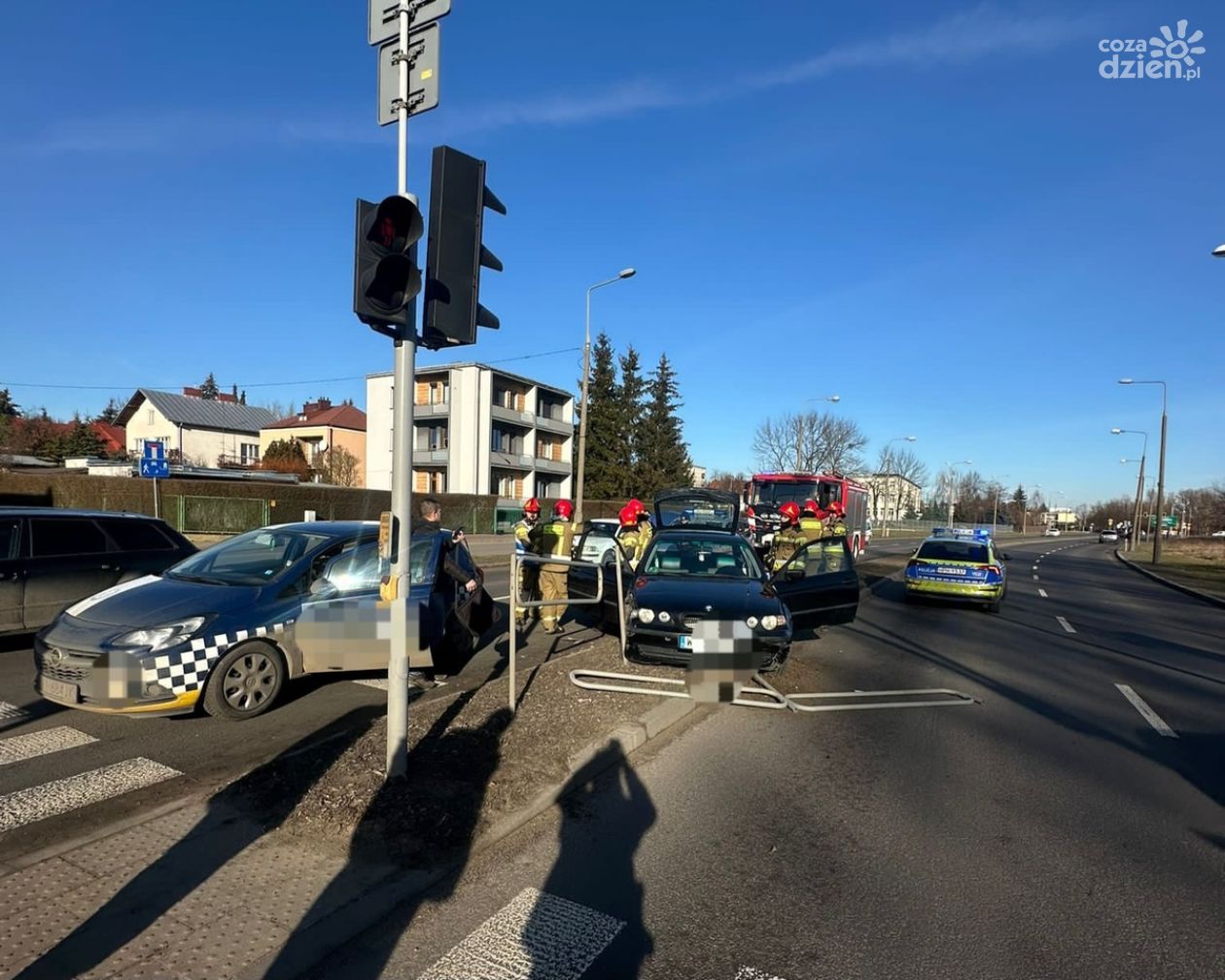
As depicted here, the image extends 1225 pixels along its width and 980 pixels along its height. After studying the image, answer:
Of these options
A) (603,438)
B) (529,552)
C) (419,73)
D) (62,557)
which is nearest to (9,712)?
(62,557)

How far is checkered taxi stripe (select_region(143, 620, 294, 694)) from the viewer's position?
5.30 metres

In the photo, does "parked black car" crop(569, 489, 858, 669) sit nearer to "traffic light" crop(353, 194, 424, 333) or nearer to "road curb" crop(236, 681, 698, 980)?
"road curb" crop(236, 681, 698, 980)

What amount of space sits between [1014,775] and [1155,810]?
0.86 metres

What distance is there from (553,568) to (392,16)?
6.97 metres

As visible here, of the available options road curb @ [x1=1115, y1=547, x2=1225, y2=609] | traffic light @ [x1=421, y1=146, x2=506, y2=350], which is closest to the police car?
road curb @ [x1=1115, y1=547, x2=1225, y2=609]

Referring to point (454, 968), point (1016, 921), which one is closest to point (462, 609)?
point (454, 968)

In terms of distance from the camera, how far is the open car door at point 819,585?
9.35 metres

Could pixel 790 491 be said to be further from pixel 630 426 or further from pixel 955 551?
pixel 630 426

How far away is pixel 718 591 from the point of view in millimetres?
7672

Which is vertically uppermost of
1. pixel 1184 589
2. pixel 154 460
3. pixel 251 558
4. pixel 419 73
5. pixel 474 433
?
pixel 474 433

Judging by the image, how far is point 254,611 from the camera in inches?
231

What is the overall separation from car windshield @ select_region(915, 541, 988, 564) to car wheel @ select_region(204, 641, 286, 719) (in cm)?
1347

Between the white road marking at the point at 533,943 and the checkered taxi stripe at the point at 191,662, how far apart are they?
3374 millimetres

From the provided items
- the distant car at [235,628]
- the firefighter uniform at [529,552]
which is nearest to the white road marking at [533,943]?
the distant car at [235,628]
